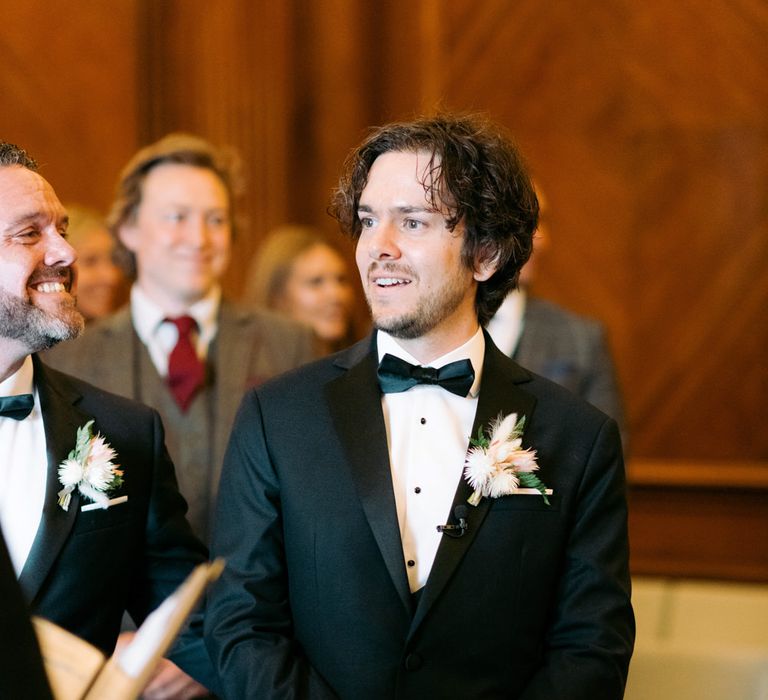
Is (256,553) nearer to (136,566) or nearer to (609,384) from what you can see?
(136,566)

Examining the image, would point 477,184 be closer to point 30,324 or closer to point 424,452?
point 424,452

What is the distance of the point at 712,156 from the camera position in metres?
6.79

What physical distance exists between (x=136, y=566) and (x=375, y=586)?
25.4 inches

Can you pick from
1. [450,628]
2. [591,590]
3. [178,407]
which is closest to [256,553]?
[450,628]

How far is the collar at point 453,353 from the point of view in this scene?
2.95 m

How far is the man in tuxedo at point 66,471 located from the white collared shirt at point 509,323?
2.23 metres

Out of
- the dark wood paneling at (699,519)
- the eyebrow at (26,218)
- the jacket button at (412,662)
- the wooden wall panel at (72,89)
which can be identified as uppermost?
the wooden wall panel at (72,89)

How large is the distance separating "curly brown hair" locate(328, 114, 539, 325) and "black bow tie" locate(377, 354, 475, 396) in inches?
10.5

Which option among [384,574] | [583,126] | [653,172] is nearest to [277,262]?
[583,126]

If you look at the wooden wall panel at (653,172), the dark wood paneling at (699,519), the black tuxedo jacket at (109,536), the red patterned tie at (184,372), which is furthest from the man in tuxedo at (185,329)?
the dark wood paneling at (699,519)

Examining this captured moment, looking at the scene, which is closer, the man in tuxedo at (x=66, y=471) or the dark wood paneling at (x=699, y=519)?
the man in tuxedo at (x=66, y=471)

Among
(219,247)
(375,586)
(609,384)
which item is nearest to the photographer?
(375,586)

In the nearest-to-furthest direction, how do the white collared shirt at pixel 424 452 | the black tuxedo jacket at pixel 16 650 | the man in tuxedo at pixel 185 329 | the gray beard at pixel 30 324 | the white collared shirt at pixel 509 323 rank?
the black tuxedo jacket at pixel 16 650 < the white collared shirt at pixel 424 452 < the gray beard at pixel 30 324 < the man in tuxedo at pixel 185 329 < the white collared shirt at pixel 509 323

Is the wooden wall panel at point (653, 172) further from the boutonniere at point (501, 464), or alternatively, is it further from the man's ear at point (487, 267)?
the boutonniere at point (501, 464)
